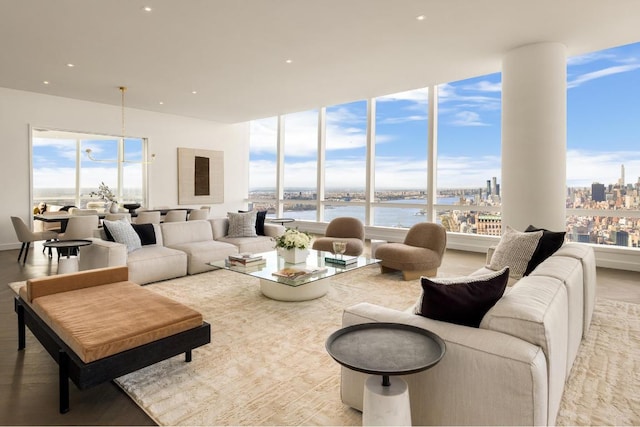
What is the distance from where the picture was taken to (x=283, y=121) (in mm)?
10164

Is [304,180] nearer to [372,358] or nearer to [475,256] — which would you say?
[475,256]

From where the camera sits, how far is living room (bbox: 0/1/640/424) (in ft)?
13.3

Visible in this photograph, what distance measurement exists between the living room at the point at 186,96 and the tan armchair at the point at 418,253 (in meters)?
1.04

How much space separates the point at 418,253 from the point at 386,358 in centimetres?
340

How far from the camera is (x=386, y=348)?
1489 mm

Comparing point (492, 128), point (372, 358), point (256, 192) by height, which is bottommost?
point (372, 358)

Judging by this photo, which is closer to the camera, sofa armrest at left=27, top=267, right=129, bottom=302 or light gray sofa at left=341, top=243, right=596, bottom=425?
light gray sofa at left=341, top=243, right=596, bottom=425

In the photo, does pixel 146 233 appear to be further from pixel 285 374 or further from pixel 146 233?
pixel 285 374

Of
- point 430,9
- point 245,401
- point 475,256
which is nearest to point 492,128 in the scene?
point 475,256

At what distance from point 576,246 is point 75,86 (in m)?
7.94

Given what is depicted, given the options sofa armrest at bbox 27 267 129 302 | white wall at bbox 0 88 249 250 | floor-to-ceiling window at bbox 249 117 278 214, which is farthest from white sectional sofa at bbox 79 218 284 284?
floor-to-ceiling window at bbox 249 117 278 214

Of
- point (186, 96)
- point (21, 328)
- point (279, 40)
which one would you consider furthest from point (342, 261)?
point (186, 96)

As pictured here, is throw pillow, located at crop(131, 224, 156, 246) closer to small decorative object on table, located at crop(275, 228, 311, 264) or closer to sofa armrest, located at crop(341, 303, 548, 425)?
small decorative object on table, located at crop(275, 228, 311, 264)

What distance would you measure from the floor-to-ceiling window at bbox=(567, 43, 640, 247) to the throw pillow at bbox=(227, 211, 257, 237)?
4968mm
